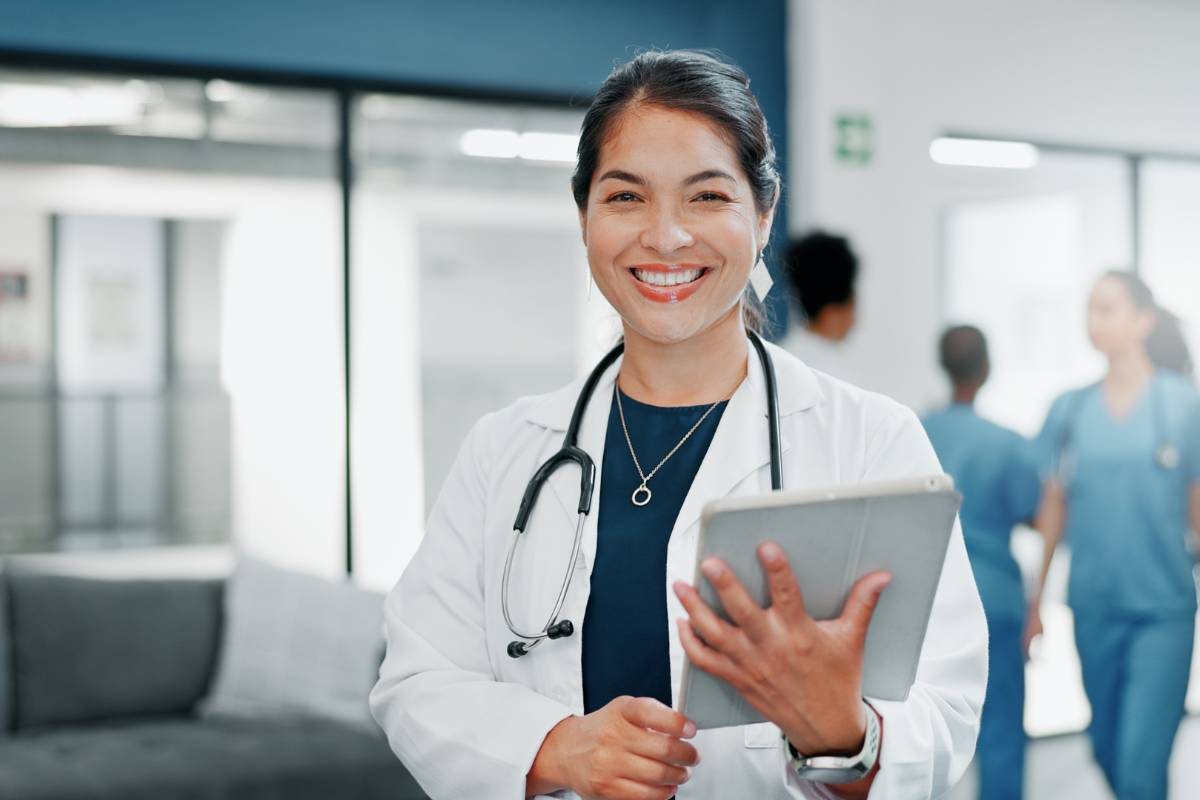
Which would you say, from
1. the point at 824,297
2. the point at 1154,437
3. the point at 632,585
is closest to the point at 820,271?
Result: the point at 824,297

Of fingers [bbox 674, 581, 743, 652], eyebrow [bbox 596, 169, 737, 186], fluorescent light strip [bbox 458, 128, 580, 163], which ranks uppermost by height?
fluorescent light strip [bbox 458, 128, 580, 163]

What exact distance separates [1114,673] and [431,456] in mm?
2117

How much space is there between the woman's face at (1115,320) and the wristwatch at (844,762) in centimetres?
288

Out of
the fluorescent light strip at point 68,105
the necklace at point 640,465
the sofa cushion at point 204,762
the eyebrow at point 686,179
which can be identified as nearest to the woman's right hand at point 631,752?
the necklace at point 640,465

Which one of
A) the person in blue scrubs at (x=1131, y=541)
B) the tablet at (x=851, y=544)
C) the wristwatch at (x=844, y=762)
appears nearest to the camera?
the tablet at (x=851, y=544)

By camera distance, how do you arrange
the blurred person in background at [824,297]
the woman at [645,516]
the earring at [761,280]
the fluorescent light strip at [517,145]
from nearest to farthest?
1. the woman at [645,516]
2. the earring at [761,280]
3. the blurred person in background at [824,297]
4. the fluorescent light strip at [517,145]

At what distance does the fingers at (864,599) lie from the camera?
931 mm

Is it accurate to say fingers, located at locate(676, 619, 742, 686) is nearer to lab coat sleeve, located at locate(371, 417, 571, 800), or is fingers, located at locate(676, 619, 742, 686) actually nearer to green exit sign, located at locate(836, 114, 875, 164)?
lab coat sleeve, located at locate(371, 417, 571, 800)

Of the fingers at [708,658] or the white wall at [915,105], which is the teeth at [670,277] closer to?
the fingers at [708,658]

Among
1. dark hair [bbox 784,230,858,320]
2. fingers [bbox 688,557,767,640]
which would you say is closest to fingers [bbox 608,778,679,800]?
fingers [bbox 688,557,767,640]

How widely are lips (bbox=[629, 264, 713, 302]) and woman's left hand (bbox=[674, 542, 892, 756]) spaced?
38cm

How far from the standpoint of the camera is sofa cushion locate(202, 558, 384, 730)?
3391mm

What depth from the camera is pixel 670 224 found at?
1.19 meters

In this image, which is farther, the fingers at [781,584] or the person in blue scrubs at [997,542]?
the person in blue scrubs at [997,542]
